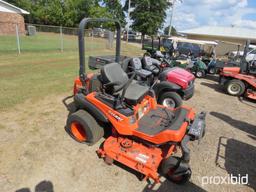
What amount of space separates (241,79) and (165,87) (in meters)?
3.55

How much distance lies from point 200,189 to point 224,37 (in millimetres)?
27135

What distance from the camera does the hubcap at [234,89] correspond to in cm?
697

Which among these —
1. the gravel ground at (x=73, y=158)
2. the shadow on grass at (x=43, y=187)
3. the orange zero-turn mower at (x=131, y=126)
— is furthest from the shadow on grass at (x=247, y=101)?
the shadow on grass at (x=43, y=187)

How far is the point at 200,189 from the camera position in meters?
2.72

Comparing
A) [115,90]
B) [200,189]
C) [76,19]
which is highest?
[76,19]

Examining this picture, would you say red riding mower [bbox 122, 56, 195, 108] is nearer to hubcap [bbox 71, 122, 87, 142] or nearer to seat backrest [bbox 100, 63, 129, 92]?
seat backrest [bbox 100, 63, 129, 92]

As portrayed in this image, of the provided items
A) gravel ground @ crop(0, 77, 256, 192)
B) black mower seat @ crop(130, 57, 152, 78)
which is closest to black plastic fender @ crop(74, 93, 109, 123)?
gravel ground @ crop(0, 77, 256, 192)

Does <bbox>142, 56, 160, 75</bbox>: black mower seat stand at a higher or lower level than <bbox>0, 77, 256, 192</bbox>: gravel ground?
higher

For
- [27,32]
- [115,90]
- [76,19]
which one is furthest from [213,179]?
[76,19]

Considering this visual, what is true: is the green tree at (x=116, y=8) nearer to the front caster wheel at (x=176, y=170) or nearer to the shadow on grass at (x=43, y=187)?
the front caster wheel at (x=176, y=170)

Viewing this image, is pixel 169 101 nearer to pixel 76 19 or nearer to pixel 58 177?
pixel 58 177

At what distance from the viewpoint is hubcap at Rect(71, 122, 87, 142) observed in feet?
11.5

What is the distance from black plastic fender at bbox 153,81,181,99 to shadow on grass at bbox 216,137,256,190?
1.53 metres

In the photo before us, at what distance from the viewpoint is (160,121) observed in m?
3.42
